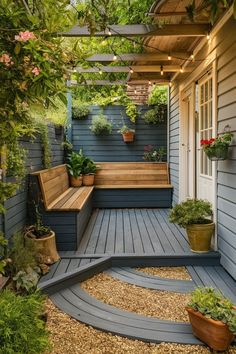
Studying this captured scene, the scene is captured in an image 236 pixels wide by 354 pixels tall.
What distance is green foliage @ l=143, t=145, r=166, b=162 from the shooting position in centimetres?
736

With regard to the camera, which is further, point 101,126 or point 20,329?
point 101,126

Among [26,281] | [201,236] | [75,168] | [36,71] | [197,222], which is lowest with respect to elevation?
[26,281]

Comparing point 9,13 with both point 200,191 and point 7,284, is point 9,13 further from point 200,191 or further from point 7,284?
point 200,191

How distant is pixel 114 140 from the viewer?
24.5 ft

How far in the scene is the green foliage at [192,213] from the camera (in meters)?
3.79

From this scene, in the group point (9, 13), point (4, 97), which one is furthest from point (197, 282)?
point (9, 13)

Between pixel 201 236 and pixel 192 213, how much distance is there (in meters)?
0.27

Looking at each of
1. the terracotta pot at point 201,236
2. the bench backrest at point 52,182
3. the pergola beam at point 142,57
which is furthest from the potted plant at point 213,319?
the pergola beam at point 142,57

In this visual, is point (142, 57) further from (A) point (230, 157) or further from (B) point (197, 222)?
(B) point (197, 222)

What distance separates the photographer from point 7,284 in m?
2.75

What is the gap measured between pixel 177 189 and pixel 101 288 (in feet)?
10.9

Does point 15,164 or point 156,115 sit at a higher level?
point 156,115

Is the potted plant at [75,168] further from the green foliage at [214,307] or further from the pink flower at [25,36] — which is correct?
the pink flower at [25,36]

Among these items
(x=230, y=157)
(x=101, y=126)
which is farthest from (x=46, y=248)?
(x=101, y=126)
